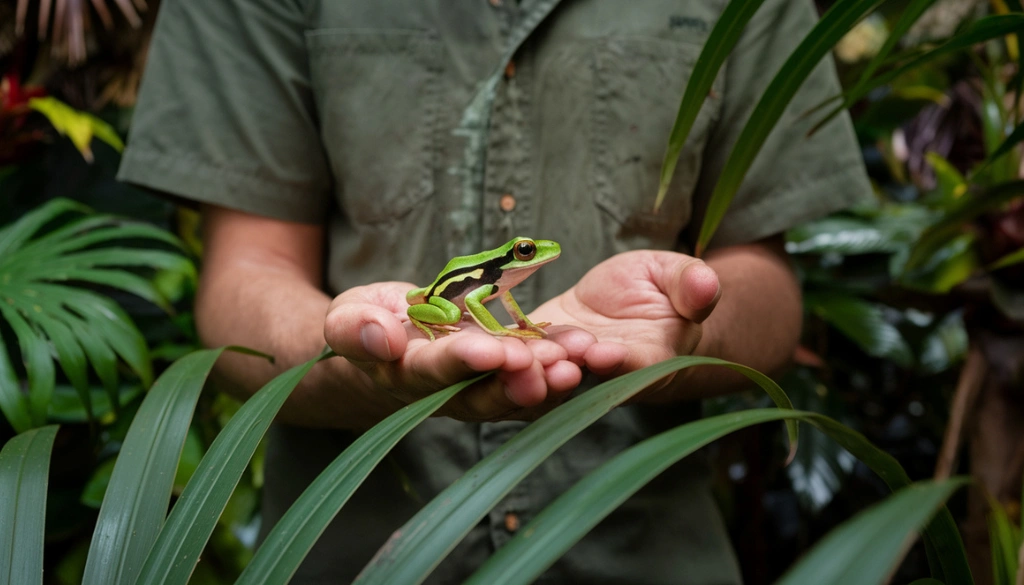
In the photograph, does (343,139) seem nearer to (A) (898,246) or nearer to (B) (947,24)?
(A) (898,246)

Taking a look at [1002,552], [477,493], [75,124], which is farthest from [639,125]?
[75,124]

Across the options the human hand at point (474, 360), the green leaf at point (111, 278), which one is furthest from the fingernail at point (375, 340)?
the green leaf at point (111, 278)

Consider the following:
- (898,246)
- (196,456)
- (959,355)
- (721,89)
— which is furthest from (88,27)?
(959,355)

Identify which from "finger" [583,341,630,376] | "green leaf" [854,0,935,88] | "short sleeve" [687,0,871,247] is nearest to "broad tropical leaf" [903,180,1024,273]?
"short sleeve" [687,0,871,247]

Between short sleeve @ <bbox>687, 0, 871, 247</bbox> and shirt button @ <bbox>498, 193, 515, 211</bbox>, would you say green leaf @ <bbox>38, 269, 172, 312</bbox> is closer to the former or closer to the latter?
shirt button @ <bbox>498, 193, 515, 211</bbox>

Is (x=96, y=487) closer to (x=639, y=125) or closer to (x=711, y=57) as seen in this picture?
(x=639, y=125)

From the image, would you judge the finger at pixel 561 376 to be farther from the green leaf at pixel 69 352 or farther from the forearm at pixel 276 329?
the green leaf at pixel 69 352
